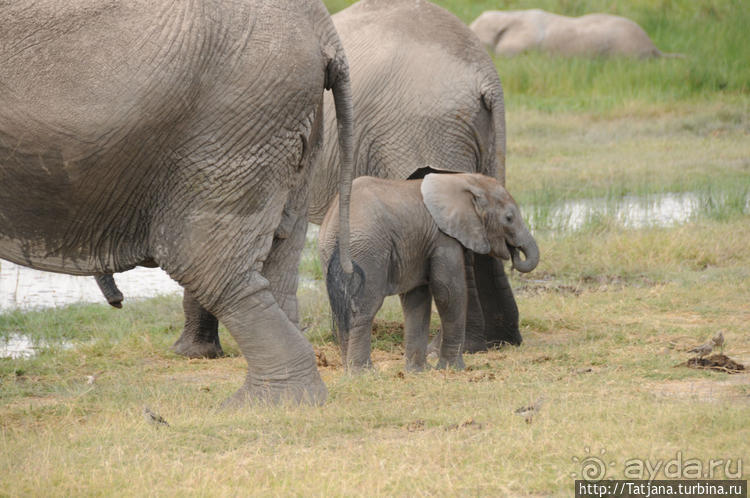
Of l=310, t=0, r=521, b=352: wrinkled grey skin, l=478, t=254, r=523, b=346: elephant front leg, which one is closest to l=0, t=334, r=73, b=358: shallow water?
l=310, t=0, r=521, b=352: wrinkled grey skin

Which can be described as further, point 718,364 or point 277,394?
point 718,364

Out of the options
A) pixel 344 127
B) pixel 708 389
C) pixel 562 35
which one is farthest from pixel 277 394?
pixel 562 35

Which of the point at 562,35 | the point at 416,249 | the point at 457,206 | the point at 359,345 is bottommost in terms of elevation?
the point at 562,35

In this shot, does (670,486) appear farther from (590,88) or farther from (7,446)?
(590,88)

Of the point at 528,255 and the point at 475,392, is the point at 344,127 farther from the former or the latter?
the point at 528,255

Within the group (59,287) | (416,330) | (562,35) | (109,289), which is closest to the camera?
(109,289)

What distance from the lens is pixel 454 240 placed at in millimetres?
5961

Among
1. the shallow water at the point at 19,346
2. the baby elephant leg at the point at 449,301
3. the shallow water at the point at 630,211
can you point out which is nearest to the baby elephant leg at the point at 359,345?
the baby elephant leg at the point at 449,301

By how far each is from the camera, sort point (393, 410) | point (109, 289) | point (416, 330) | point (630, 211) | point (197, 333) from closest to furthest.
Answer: point (393, 410) → point (109, 289) → point (416, 330) → point (197, 333) → point (630, 211)

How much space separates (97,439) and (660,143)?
378 inches

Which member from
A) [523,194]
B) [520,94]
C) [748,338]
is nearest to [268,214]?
[748,338]

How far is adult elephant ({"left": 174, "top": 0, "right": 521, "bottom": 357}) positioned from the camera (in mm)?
6367

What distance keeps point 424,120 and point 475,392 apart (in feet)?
6.22

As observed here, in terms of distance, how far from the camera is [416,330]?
5.82 metres
